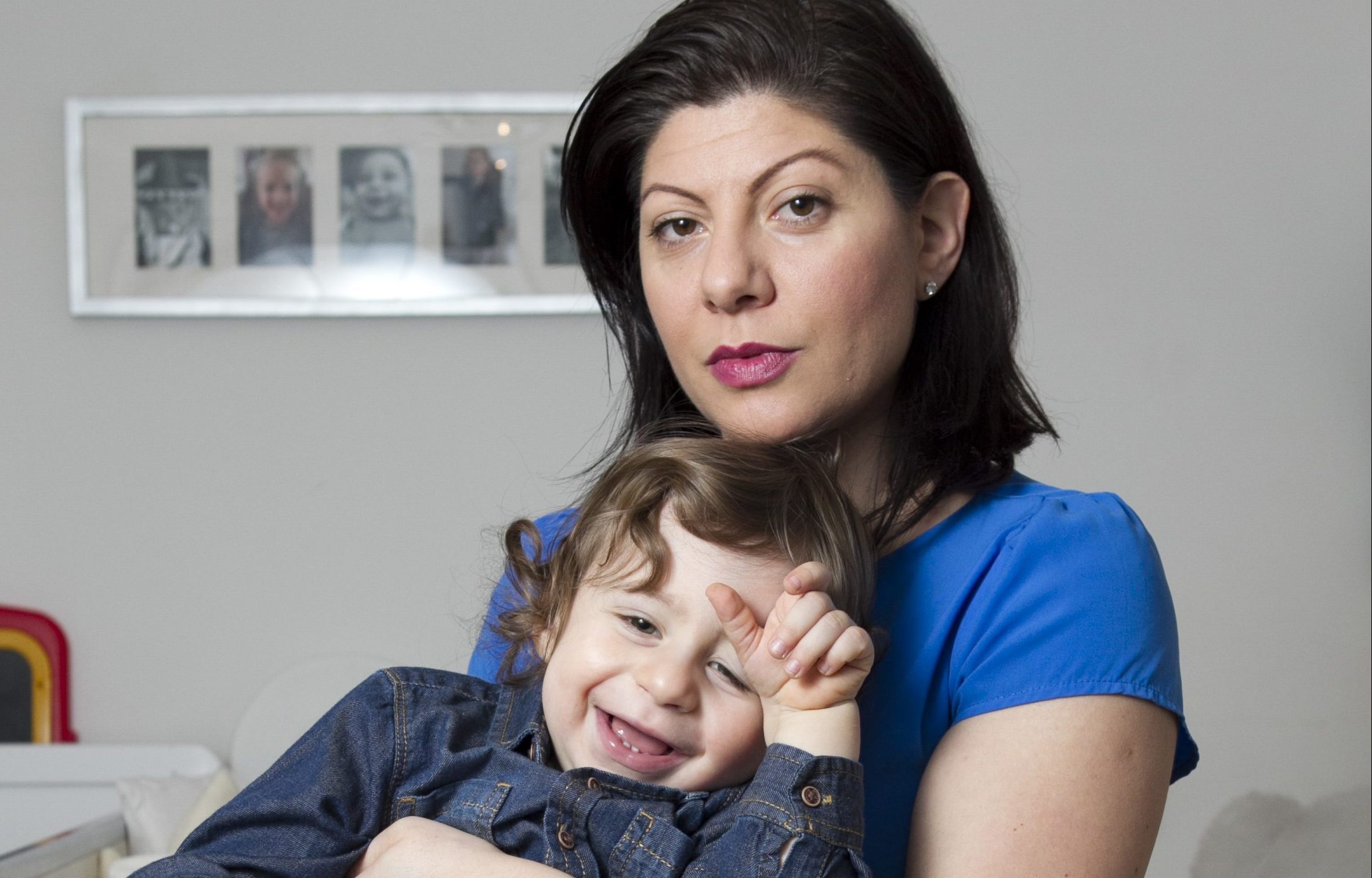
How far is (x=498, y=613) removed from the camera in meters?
1.29

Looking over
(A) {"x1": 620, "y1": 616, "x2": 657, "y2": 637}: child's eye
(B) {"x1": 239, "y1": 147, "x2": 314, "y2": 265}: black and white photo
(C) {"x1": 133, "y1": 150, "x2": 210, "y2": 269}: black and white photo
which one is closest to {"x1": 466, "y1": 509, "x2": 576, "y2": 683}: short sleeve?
(A) {"x1": 620, "y1": 616, "x2": 657, "y2": 637}: child's eye

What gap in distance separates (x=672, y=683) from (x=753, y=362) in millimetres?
283

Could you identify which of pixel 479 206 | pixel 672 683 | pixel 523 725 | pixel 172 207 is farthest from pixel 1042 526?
pixel 172 207

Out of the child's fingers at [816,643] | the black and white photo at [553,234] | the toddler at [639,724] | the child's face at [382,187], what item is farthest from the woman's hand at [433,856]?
the child's face at [382,187]

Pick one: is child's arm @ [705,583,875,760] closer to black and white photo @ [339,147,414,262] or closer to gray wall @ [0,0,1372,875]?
gray wall @ [0,0,1372,875]

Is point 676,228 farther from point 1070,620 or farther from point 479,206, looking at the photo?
point 479,206

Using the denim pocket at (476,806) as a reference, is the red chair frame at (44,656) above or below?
below

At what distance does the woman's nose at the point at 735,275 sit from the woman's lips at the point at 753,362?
35mm

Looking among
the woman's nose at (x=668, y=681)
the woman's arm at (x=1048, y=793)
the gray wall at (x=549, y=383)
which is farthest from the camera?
the gray wall at (x=549, y=383)

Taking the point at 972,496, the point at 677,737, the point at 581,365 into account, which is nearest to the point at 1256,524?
the point at 581,365

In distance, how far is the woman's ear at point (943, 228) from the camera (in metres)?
1.21

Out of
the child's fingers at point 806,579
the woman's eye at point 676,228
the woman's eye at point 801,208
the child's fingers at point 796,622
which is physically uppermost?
the woman's eye at point 801,208

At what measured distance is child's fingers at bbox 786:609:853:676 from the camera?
932 mm

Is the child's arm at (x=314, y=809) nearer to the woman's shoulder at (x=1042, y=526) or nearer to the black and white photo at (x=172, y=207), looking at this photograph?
the woman's shoulder at (x=1042, y=526)
